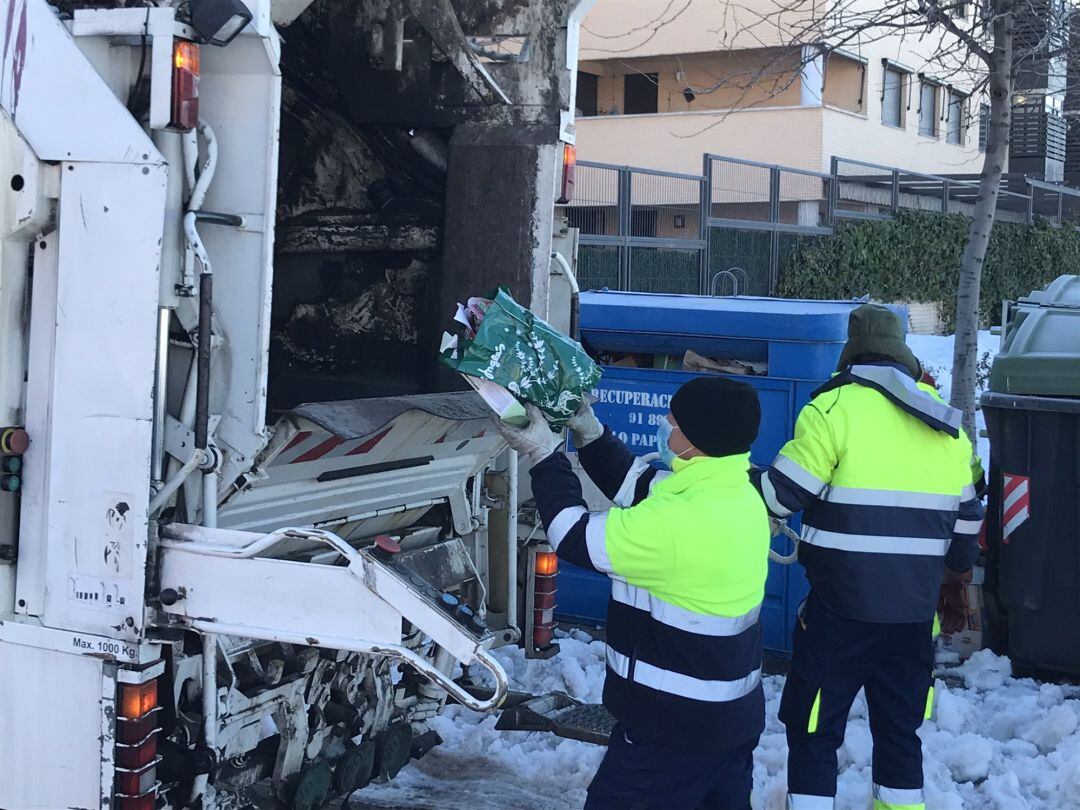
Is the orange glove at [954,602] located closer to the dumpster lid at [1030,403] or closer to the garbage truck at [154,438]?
the dumpster lid at [1030,403]

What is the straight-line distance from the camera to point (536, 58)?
12.7ft

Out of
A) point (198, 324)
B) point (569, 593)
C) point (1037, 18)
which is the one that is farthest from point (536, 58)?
point (1037, 18)

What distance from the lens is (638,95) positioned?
25.2m

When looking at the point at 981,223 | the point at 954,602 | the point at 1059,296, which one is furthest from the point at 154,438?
the point at 981,223

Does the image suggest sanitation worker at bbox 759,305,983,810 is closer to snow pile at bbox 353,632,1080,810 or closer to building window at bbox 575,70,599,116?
snow pile at bbox 353,632,1080,810

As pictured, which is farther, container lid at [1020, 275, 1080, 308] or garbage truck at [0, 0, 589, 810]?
container lid at [1020, 275, 1080, 308]

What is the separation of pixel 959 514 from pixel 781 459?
2.73 ft

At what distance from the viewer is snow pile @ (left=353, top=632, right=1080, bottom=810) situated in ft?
13.9

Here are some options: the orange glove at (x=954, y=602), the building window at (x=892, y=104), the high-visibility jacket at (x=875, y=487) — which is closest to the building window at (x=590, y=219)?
the orange glove at (x=954, y=602)

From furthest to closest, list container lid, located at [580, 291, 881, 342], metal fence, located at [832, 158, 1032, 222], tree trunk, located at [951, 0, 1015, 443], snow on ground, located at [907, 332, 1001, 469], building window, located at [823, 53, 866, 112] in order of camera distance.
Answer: building window, located at [823, 53, 866, 112], metal fence, located at [832, 158, 1032, 222], snow on ground, located at [907, 332, 1001, 469], tree trunk, located at [951, 0, 1015, 443], container lid, located at [580, 291, 881, 342]

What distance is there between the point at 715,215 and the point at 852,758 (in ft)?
35.7

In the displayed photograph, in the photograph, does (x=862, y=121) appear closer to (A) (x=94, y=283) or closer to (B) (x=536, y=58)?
(B) (x=536, y=58)

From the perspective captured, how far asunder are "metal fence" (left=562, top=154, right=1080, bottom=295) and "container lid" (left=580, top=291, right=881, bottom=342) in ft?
20.1

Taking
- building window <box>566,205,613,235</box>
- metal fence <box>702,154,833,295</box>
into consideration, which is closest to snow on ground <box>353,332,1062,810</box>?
building window <box>566,205,613,235</box>
